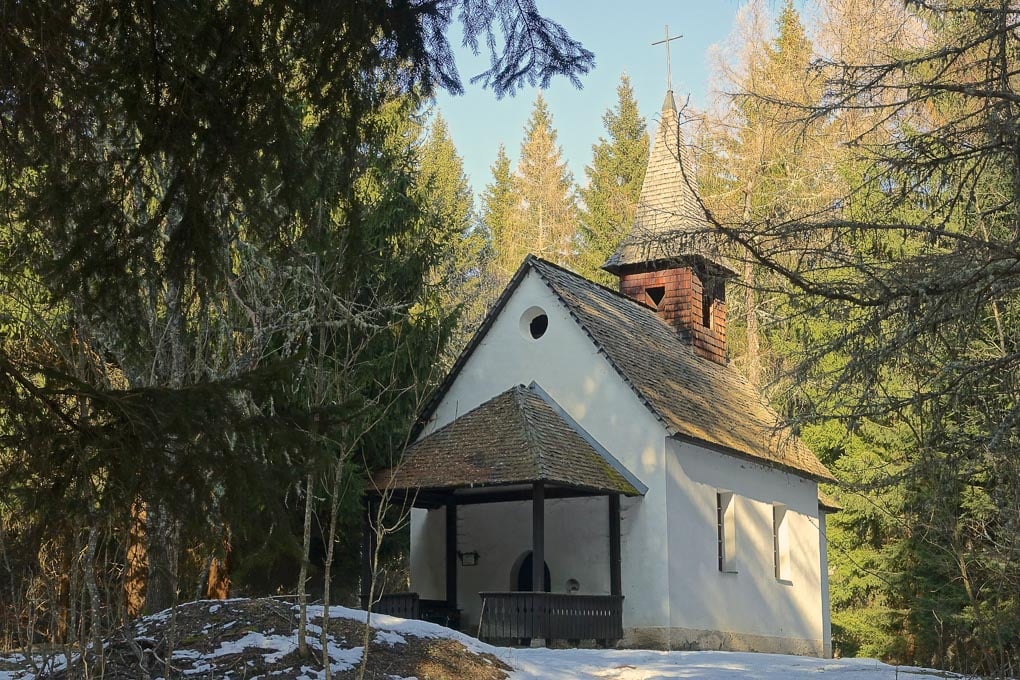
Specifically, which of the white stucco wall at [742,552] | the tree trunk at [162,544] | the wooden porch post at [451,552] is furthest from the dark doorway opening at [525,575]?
the tree trunk at [162,544]

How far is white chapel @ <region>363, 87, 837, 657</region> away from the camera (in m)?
17.3

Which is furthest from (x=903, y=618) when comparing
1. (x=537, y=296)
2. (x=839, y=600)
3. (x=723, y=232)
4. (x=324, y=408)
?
(x=324, y=408)

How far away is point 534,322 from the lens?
20375 millimetres

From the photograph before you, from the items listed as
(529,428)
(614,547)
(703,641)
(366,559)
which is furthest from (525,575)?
(529,428)

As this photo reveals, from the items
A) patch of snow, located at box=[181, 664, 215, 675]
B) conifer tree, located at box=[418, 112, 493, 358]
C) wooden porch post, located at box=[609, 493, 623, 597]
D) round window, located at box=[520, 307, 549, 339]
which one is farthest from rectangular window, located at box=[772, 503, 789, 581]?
patch of snow, located at box=[181, 664, 215, 675]

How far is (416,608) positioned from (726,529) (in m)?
5.98

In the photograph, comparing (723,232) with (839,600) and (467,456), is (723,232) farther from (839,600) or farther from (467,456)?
(839,600)

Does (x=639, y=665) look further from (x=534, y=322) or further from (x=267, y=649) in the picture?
(x=534, y=322)

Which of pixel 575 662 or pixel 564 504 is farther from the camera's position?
pixel 564 504

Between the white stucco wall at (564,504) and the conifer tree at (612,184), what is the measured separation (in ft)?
63.0

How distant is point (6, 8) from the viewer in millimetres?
4754

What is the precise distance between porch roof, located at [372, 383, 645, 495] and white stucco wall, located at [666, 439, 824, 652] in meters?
1.18

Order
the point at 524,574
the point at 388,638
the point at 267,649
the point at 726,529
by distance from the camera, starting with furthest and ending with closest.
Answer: the point at 726,529 → the point at 524,574 → the point at 388,638 → the point at 267,649

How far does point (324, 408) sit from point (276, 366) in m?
0.30
